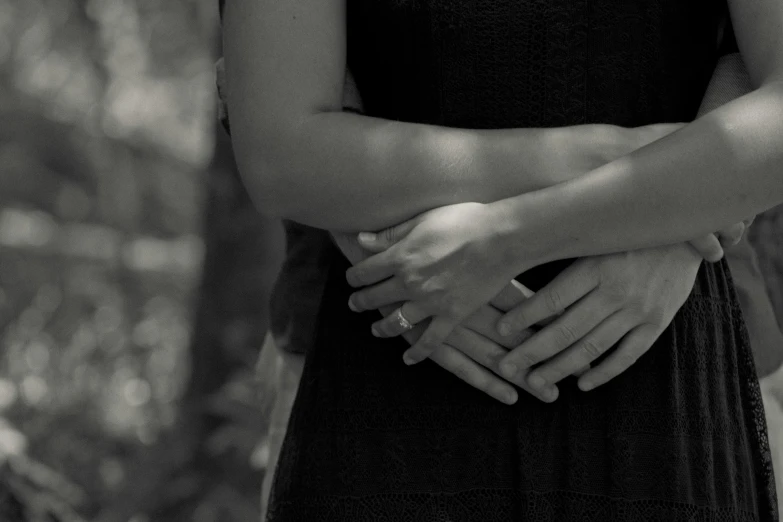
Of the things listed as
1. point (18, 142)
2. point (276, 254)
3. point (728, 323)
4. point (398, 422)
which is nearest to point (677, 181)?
point (728, 323)

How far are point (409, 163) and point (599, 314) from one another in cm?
27

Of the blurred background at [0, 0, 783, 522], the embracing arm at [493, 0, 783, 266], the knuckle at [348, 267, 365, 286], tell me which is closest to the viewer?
the embracing arm at [493, 0, 783, 266]

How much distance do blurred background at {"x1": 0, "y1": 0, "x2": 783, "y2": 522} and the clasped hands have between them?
1828 millimetres

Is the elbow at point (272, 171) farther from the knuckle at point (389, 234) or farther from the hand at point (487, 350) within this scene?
the hand at point (487, 350)

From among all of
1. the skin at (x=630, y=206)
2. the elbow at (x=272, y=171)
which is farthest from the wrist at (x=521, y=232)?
the elbow at (x=272, y=171)

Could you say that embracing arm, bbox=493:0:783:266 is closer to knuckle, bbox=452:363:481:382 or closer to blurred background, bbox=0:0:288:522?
knuckle, bbox=452:363:481:382

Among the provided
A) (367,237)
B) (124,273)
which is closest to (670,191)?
(367,237)

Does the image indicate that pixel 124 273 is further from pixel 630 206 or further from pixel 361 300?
pixel 630 206

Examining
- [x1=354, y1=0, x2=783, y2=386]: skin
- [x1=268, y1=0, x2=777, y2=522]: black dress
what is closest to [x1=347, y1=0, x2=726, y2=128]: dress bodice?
[x1=268, y1=0, x2=777, y2=522]: black dress

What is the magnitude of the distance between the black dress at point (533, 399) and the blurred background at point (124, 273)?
5.73ft

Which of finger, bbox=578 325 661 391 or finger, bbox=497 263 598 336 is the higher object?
finger, bbox=497 263 598 336

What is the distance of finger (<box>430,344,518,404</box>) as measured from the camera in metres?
1.09

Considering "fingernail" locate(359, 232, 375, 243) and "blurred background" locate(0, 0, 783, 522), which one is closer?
"fingernail" locate(359, 232, 375, 243)

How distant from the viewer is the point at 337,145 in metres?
1.09
